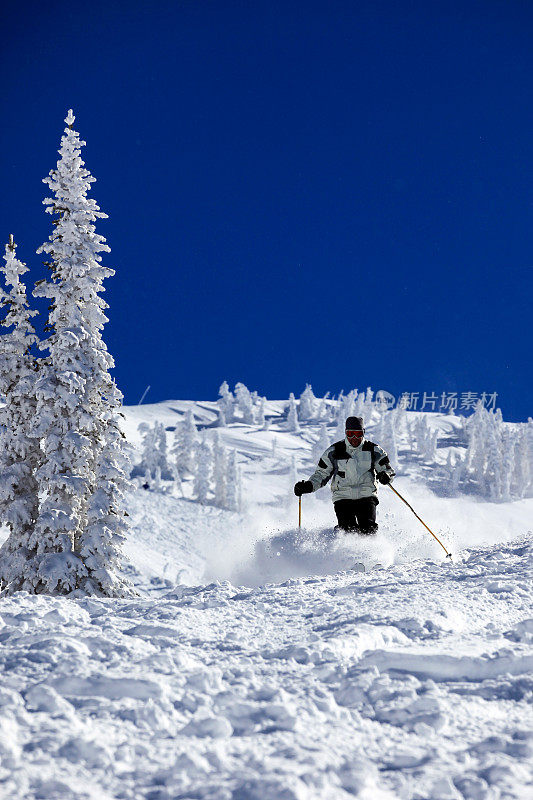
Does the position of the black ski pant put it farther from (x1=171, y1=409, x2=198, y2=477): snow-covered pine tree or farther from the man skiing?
(x1=171, y1=409, x2=198, y2=477): snow-covered pine tree

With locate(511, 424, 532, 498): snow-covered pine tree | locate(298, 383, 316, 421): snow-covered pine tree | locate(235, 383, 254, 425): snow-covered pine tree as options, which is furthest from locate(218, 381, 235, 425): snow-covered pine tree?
locate(511, 424, 532, 498): snow-covered pine tree

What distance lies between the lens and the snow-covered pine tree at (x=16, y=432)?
14578 mm

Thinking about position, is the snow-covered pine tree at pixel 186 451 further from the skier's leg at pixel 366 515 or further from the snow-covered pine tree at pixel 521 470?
the skier's leg at pixel 366 515

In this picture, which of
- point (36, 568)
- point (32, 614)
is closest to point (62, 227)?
point (36, 568)

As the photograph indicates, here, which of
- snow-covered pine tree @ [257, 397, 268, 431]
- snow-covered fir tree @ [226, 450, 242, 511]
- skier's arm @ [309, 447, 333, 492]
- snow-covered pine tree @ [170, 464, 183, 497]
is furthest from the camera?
snow-covered pine tree @ [257, 397, 268, 431]

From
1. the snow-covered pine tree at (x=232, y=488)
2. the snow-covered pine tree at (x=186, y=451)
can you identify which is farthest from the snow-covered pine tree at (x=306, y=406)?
the snow-covered pine tree at (x=232, y=488)

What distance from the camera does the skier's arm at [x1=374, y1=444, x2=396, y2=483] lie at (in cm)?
1014

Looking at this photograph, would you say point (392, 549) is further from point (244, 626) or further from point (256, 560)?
point (244, 626)

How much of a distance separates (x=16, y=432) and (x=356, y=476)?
30.4ft

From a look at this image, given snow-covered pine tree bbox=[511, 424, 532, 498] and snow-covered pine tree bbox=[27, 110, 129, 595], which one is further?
snow-covered pine tree bbox=[511, 424, 532, 498]

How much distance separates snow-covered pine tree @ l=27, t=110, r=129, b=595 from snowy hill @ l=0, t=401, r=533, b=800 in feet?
27.9

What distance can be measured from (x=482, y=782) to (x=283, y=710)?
97 centimetres

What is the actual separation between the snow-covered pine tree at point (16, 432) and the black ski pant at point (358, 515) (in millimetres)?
8269

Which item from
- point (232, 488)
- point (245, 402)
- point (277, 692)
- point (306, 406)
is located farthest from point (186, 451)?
point (306, 406)
